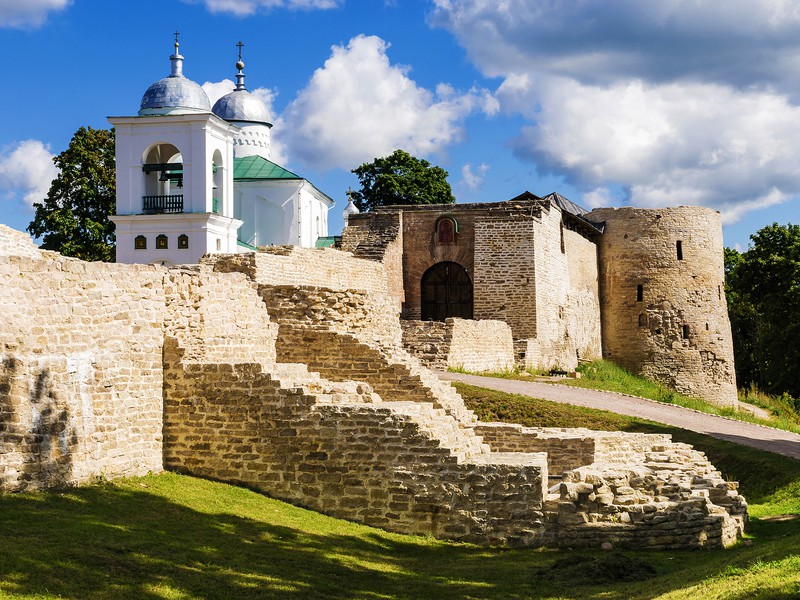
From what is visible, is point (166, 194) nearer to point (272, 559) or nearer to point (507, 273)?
point (507, 273)

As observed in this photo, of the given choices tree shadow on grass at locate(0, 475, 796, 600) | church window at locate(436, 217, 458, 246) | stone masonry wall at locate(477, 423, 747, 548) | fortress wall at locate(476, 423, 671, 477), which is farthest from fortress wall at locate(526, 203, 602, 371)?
tree shadow on grass at locate(0, 475, 796, 600)

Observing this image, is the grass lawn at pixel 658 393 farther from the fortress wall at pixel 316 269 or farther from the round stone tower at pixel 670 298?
the fortress wall at pixel 316 269

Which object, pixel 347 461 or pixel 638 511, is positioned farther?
pixel 347 461

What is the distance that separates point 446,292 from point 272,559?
76.0 ft

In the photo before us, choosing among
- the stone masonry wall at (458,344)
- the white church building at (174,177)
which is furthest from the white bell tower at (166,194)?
the stone masonry wall at (458,344)

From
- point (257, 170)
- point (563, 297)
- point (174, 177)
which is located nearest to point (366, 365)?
point (563, 297)

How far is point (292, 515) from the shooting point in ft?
41.2

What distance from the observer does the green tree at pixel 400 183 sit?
180 ft

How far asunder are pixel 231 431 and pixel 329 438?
1.15 meters

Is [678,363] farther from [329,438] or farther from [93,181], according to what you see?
[329,438]

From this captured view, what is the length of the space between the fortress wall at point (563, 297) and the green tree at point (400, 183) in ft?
53.3

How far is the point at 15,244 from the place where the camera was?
1438 cm

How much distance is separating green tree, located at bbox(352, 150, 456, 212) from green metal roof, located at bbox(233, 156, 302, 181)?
11.4ft

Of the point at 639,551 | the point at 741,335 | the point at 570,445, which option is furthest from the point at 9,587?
the point at 741,335
